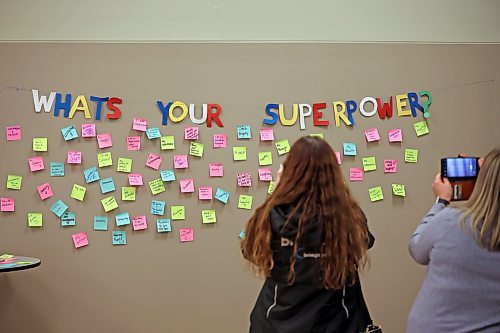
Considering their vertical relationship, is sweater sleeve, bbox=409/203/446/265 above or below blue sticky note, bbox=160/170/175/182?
below

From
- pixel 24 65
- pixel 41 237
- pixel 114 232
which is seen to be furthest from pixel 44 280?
pixel 24 65

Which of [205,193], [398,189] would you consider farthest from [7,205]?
[398,189]

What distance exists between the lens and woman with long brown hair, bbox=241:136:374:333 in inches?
74.6

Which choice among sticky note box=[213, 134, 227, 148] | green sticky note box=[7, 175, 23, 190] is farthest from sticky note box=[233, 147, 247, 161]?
green sticky note box=[7, 175, 23, 190]

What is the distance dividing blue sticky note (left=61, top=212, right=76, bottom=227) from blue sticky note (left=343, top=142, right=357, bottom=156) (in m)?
1.51

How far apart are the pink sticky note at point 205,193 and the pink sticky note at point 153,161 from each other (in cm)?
26

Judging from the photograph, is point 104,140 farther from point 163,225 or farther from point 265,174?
point 265,174

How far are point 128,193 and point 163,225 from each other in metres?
0.25

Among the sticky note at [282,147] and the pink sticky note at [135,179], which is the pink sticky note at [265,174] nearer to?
the sticky note at [282,147]

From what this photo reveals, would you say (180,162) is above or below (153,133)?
below

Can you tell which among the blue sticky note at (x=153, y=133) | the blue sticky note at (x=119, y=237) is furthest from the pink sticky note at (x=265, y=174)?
the blue sticky note at (x=119, y=237)

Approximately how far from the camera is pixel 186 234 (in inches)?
124

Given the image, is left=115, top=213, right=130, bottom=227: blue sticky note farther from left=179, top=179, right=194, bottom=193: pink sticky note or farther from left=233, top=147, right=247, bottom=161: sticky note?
left=233, top=147, right=247, bottom=161: sticky note

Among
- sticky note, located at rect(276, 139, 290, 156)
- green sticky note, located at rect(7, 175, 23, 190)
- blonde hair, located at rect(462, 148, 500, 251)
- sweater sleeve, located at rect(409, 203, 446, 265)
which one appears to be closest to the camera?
blonde hair, located at rect(462, 148, 500, 251)
